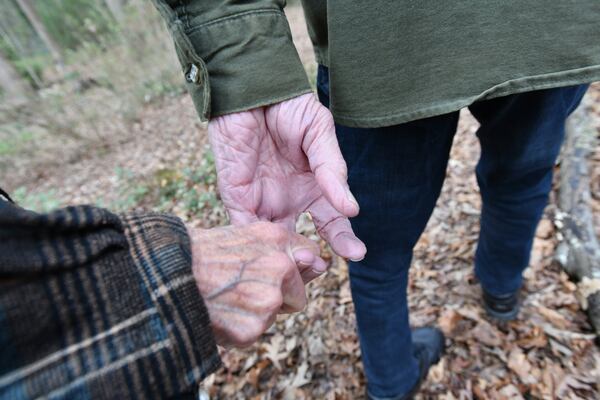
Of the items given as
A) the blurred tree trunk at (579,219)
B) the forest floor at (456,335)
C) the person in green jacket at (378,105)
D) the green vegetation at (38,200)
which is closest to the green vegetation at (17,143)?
the green vegetation at (38,200)

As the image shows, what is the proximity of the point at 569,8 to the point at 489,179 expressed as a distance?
2.21 ft

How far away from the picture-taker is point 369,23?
845mm

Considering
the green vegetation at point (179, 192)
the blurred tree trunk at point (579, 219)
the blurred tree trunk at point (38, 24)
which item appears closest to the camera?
the blurred tree trunk at point (579, 219)

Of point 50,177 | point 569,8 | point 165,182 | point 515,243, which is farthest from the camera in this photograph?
point 50,177

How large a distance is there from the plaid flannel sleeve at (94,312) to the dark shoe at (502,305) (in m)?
1.70

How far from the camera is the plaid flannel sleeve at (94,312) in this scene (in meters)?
0.47

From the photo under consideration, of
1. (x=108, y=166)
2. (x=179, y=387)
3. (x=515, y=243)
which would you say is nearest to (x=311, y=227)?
(x=515, y=243)

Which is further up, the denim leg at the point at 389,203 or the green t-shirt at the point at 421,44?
the green t-shirt at the point at 421,44

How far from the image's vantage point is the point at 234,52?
1.02 meters

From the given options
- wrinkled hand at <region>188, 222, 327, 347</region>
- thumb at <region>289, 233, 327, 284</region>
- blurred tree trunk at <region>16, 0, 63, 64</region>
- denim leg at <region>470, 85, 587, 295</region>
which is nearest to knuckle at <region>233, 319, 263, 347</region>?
wrinkled hand at <region>188, 222, 327, 347</region>

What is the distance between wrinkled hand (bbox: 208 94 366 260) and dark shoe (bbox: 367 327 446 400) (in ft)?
3.32

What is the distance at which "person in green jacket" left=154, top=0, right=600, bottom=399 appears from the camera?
851 millimetres

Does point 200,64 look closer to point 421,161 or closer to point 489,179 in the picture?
point 421,161

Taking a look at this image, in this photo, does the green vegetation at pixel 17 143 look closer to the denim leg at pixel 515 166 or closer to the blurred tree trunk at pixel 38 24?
the denim leg at pixel 515 166
